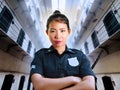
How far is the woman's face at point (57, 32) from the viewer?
2.67 feet

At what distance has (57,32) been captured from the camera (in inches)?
32.1

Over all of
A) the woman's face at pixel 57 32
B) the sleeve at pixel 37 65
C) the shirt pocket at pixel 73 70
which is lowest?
the shirt pocket at pixel 73 70

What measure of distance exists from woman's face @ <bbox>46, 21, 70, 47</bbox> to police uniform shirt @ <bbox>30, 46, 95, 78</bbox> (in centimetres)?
9

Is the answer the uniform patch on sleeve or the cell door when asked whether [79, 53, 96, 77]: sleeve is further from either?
the cell door

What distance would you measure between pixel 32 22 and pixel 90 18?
6.80 feet

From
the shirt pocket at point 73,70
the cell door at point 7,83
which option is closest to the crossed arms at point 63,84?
the shirt pocket at point 73,70

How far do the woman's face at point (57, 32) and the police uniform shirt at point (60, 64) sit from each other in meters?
0.09

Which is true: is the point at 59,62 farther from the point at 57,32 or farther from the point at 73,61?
the point at 57,32

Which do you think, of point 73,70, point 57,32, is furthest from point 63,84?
point 57,32

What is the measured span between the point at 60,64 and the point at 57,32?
0.21 m

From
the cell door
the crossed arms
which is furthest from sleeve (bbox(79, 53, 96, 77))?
the cell door

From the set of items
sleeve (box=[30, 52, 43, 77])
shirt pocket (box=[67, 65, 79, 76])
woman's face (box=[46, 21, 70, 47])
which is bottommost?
shirt pocket (box=[67, 65, 79, 76])

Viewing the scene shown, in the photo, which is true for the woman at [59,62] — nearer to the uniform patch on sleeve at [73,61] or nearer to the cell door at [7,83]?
the uniform patch on sleeve at [73,61]

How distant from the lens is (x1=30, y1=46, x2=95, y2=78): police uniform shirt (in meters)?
0.79
